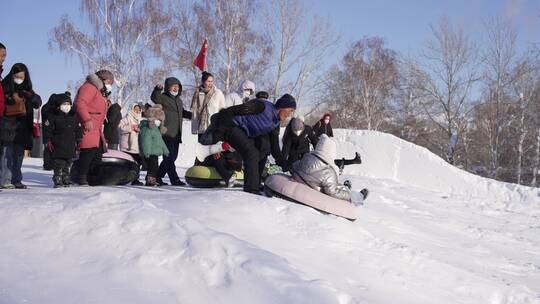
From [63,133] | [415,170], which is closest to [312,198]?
[63,133]

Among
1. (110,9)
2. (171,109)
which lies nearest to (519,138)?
(110,9)

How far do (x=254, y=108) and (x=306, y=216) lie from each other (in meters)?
1.47

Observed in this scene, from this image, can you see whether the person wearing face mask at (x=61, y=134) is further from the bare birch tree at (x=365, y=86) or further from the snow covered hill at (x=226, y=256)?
the bare birch tree at (x=365, y=86)

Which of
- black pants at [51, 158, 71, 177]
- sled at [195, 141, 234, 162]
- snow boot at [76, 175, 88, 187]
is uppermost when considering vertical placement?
sled at [195, 141, 234, 162]

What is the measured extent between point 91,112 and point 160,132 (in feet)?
4.04

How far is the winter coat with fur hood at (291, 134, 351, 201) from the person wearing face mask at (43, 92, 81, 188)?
3035 millimetres

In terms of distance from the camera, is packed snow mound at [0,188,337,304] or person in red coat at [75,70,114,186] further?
person in red coat at [75,70,114,186]

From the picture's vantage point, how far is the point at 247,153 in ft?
18.2

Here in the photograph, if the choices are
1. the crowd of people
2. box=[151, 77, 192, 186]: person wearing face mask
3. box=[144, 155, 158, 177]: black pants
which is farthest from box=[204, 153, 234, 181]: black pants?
box=[144, 155, 158, 177]: black pants

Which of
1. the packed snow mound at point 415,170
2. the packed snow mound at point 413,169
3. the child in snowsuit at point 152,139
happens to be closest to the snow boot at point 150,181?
the child in snowsuit at point 152,139

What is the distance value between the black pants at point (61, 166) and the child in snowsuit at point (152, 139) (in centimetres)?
103

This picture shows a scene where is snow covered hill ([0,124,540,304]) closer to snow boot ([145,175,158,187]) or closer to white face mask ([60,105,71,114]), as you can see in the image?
snow boot ([145,175,158,187])

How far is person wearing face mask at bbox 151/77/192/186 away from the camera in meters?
7.28

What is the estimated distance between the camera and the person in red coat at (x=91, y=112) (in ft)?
19.5
